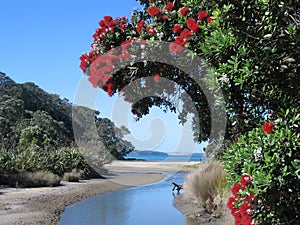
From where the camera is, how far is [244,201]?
3184mm

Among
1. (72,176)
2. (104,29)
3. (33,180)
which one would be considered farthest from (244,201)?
(72,176)

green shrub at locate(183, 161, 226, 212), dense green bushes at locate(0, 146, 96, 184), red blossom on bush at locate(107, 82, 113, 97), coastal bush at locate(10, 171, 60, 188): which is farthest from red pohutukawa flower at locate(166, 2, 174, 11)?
dense green bushes at locate(0, 146, 96, 184)

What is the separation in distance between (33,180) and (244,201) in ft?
51.0

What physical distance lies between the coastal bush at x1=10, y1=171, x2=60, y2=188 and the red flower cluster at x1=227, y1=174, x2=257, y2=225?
48.0 feet

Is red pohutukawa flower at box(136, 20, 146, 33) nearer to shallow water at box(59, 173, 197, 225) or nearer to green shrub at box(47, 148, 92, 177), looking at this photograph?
shallow water at box(59, 173, 197, 225)

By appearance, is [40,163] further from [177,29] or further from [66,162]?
[177,29]

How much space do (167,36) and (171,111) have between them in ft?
3.75

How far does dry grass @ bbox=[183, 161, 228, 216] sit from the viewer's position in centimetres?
1011

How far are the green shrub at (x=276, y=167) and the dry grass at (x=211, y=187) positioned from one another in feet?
22.3

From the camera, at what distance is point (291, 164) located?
2.86m

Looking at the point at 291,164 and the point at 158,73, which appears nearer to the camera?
the point at 291,164

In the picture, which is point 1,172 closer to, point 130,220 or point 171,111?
point 130,220

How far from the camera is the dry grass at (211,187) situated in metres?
10.1

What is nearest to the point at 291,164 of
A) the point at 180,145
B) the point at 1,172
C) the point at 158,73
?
the point at 158,73
